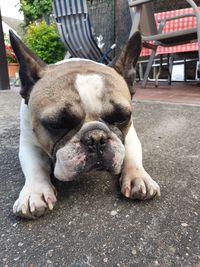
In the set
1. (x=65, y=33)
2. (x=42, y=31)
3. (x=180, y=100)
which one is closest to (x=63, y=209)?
(x=180, y=100)

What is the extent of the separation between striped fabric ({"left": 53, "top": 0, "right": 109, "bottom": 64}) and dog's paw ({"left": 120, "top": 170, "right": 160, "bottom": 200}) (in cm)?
313

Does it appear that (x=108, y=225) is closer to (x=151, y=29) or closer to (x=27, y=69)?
(x=27, y=69)

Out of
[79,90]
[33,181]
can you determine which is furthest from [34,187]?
[79,90]

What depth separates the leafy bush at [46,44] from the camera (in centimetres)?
584

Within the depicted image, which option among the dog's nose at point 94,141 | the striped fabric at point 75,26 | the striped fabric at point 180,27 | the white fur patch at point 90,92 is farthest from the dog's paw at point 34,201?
the striped fabric at point 180,27

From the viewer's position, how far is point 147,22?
4430 millimetres

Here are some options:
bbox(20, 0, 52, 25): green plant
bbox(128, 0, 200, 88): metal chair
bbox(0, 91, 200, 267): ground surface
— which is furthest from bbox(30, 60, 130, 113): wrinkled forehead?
bbox(20, 0, 52, 25): green plant

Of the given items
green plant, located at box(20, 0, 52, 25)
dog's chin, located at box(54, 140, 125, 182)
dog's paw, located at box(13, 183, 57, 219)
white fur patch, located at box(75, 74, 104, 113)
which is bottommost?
dog's paw, located at box(13, 183, 57, 219)

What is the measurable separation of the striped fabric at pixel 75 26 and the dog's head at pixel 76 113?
273 cm

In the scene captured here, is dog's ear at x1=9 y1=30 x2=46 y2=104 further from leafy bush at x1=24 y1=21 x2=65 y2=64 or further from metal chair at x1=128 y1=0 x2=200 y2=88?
leafy bush at x1=24 y1=21 x2=65 y2=64

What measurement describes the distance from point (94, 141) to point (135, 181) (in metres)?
0.26

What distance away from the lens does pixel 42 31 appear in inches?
240

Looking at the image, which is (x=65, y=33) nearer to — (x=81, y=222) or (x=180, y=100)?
(x=180, y=100)

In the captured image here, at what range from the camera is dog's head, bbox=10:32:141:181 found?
48.8 inches
